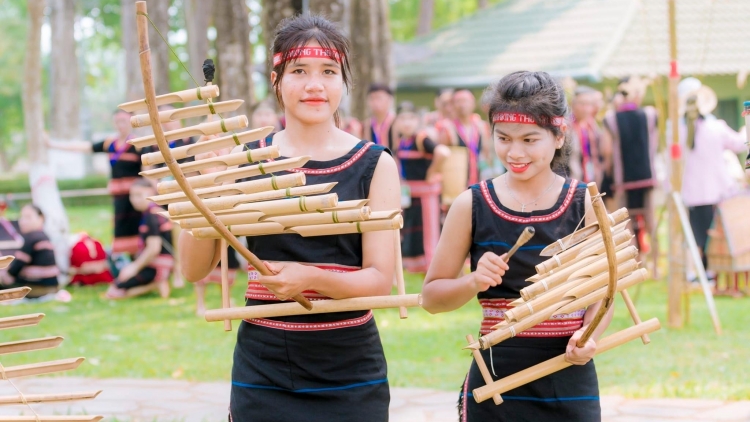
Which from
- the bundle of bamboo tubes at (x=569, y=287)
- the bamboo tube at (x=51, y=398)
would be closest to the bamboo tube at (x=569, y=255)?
the bundle of bamboo tubes at (x=569, y=287)

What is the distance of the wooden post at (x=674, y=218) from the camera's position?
7738 millimetres

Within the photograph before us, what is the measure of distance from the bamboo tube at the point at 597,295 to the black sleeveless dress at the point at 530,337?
0.32 metres

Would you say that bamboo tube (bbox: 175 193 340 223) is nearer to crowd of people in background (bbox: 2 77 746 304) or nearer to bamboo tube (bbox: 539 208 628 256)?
bamboo tube (bbox: 539 208 628 256)

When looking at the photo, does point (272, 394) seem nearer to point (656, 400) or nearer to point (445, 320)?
point (656, 400)

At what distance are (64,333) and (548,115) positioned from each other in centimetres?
677

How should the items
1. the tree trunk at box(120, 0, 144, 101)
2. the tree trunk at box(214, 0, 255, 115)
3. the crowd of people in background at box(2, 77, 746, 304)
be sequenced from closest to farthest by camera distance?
the crowd of people in background at box(2, 77, 746, 304), the tree trunk at box(214, 0, 255, 115), the tree trunk at box(120, 0, 144, 101)

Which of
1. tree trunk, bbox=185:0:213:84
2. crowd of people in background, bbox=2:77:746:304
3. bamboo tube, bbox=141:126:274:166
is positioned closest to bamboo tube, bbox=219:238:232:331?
bamboo tube, bbox=141:126:274:166

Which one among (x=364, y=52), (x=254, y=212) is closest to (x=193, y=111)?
(x=254, y=212)

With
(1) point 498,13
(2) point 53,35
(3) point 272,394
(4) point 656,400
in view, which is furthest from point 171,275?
(2) point 53,35

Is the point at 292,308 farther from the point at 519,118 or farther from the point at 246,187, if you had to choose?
the point at 519,118

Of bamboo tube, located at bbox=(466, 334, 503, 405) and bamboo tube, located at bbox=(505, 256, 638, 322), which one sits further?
bamboo tube, located at bbox=(466, 334, 503, 405)

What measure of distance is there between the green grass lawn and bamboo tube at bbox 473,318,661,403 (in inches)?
130

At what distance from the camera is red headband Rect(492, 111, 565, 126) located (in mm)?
3205

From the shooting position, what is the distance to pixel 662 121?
8539mm
